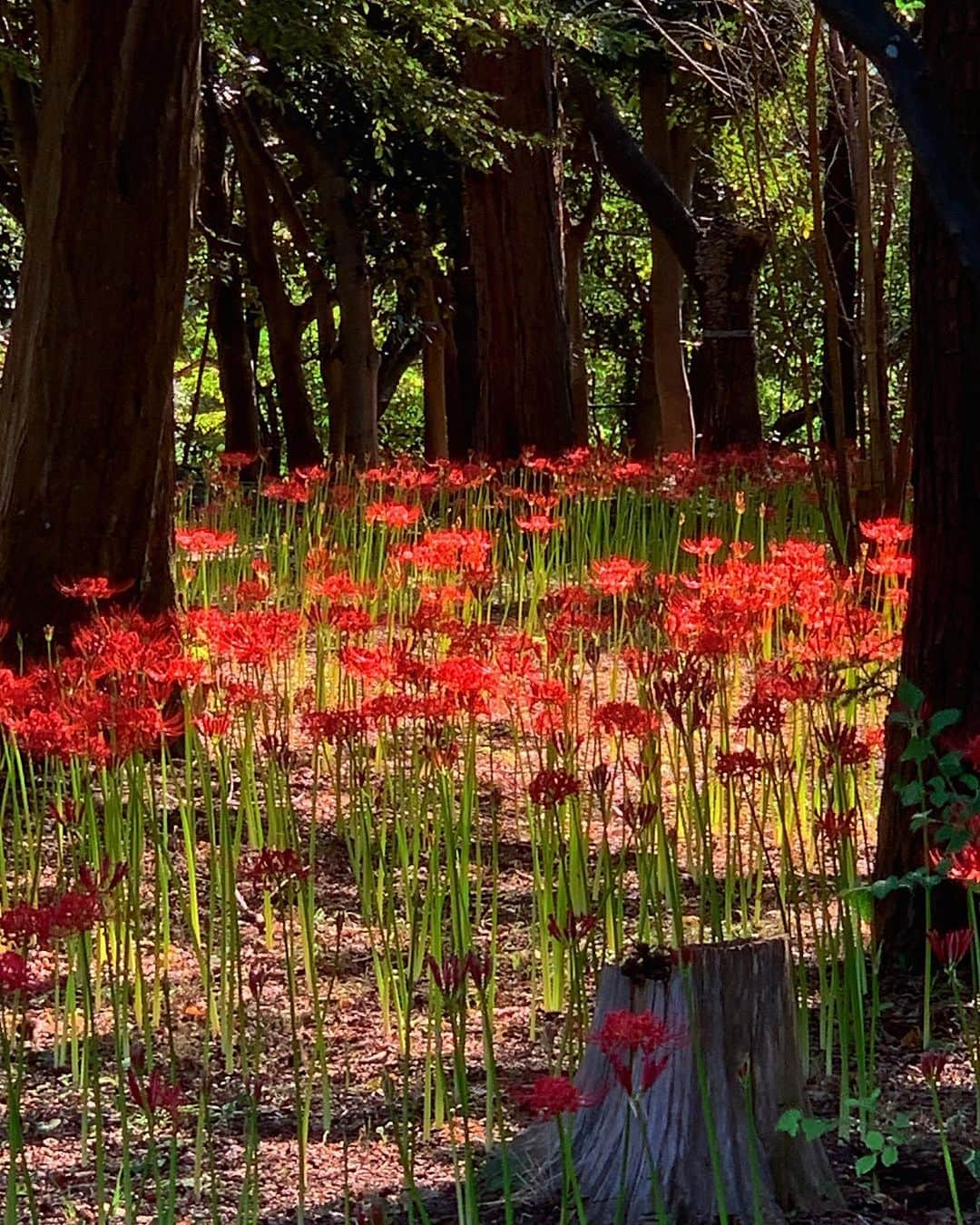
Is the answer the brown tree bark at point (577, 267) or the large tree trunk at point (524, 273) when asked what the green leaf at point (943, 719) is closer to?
the large tree trunk at point (524, 273)

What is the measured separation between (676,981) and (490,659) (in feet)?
5.23

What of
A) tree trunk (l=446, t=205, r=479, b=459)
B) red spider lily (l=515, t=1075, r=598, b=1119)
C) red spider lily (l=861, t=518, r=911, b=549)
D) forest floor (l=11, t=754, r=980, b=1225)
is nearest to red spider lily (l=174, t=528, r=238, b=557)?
forest floor (l=11, t=754, r=980, b=1225)

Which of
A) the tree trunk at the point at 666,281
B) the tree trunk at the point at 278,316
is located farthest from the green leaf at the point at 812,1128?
the tree trunk at the point at 278,316

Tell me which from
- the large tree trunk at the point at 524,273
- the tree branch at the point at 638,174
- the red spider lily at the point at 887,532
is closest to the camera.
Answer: the red spider lily at the point at 887,532

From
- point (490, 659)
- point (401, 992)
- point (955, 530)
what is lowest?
point (401, 992)

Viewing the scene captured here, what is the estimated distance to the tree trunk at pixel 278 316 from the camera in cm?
1505

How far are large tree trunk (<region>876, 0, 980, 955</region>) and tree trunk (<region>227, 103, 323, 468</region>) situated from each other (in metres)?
11.4

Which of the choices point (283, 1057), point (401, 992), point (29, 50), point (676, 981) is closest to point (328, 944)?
point (283, 1057)

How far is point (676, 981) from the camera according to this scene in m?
2.52

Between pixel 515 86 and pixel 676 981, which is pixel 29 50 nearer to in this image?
pixel 515 86

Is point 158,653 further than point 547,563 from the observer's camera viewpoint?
No

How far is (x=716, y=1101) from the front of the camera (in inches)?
102

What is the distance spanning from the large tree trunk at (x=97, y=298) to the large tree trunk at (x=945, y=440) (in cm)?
254

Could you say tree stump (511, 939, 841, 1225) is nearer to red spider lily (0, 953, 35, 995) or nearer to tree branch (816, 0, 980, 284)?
red spider lily (0, 953, 35, 995)
